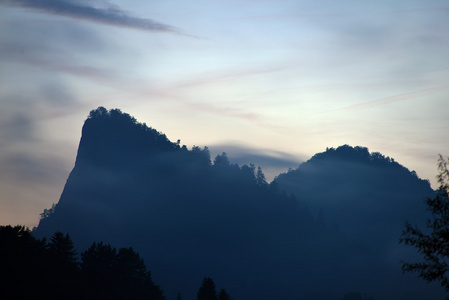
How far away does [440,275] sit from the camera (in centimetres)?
1905

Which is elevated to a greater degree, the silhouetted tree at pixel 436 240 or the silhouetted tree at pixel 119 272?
the silhouetted tree at pixel 436 240

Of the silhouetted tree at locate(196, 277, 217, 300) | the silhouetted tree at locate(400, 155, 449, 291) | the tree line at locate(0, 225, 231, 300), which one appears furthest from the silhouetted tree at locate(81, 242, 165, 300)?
the silhouetted tree at locate(400, 155, 449, 291)

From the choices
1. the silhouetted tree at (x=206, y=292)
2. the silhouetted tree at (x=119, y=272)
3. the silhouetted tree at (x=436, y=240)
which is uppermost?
the silhouetted tree at (x=436, y=240)

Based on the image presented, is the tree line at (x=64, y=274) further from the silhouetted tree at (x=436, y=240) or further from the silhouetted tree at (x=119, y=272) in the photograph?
the silhouetted tree at (x=436, y=240)

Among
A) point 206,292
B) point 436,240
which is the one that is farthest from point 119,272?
point 436,240

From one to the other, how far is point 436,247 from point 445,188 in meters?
2.10

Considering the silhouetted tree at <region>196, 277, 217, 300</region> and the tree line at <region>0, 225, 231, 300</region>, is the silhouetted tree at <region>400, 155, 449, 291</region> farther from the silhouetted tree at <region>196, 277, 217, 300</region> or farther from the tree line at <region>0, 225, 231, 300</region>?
the silhouetted tree at <region>196, 277, 217, 300</region>

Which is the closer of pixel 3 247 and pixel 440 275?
pixel 440 275

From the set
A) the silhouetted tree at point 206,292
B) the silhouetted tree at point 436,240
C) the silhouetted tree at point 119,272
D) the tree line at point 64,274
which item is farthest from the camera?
the silhouetted tree at point 206,292

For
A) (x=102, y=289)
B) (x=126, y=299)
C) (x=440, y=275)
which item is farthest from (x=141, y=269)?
(x=440, y=275)

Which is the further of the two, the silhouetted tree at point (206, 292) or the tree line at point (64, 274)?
the silhouetted tree at point (206, 292)

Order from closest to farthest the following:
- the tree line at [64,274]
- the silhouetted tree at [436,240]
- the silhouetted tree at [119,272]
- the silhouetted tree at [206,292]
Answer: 1. the silhouetted tree at [436,240]
2. the tree line at [64,274]
3. the silhouetted tree at [119,272]
4. the silhouetted tree at [206,292]

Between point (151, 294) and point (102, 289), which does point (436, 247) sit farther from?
point (151, 294)

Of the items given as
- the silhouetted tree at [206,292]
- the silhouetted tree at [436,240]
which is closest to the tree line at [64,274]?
the silhouetted tree at [206,292]
